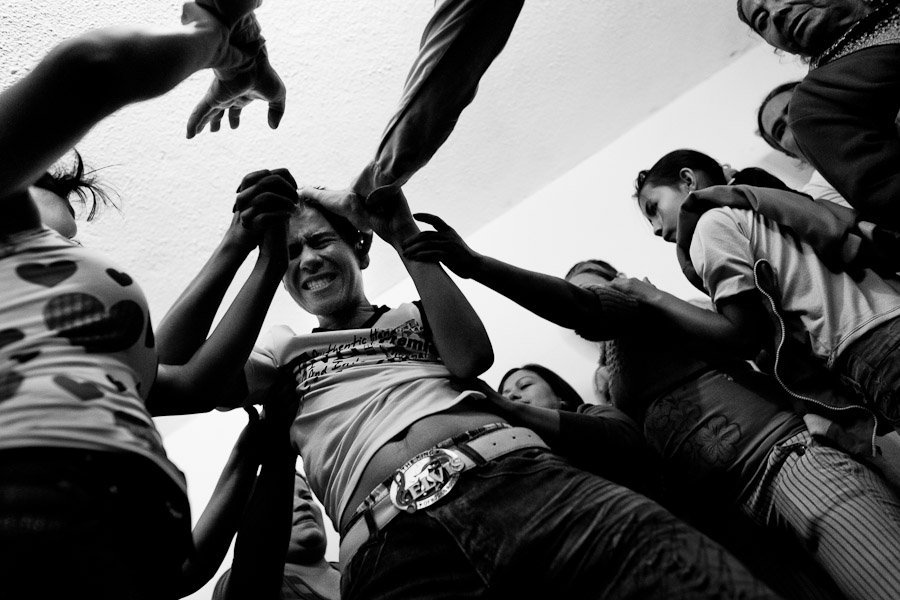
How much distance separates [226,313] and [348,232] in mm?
385

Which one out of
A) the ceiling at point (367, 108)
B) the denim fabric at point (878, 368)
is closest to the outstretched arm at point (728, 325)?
the denim fabric at point (878, 368)

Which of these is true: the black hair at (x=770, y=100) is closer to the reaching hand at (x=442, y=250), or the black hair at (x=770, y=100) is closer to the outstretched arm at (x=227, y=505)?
the reaching hand at (x=442, y=250)

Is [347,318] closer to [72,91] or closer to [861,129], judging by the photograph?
[72,91]

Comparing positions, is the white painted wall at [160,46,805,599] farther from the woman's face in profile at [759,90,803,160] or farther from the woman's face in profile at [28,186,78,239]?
the woman's face in profile at [28,186,78,239]

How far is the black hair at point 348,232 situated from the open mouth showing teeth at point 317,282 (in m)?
0.08

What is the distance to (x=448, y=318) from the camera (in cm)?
93

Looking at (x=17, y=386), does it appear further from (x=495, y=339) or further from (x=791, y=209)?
(x=495, y=339)

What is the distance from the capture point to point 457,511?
2.39 ft

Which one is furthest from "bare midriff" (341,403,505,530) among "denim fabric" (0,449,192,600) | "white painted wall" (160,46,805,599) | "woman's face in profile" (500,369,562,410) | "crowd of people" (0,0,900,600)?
"white painted wall" (160,46,805,599)

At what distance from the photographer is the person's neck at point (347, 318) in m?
1.12

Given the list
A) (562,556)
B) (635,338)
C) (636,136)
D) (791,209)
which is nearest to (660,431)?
(635,338)

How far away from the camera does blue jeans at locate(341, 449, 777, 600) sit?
628 millimetres

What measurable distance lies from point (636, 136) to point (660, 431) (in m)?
1.21

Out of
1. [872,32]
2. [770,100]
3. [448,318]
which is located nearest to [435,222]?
[448,318]
